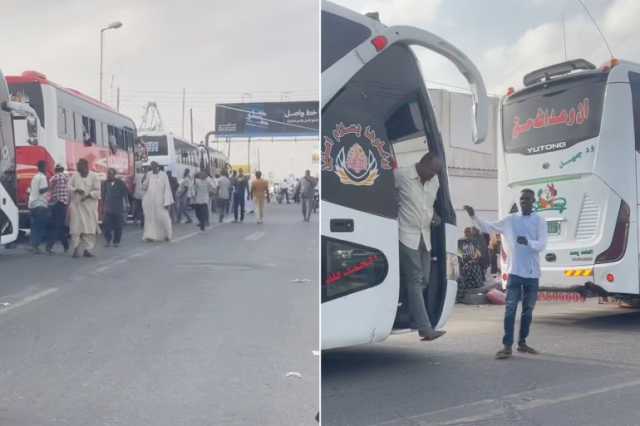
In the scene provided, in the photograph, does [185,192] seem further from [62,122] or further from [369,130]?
[369,130]

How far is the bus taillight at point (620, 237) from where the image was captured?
4.16 meters

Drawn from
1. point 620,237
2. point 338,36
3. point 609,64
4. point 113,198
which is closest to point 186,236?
point 113,198

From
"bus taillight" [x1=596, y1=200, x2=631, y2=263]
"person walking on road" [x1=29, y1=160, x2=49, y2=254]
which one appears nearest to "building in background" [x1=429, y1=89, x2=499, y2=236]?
"person walking on road" [x1=29, y1=160, x2=49, y2=254]

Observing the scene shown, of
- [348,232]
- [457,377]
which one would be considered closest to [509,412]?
[457,377]

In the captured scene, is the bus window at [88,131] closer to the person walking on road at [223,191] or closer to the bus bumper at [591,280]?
the person walking on road at [223,191]

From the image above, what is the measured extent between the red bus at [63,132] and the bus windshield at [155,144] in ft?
0.13

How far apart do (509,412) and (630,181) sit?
2089 millimetres

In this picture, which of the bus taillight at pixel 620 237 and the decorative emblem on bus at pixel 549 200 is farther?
the bus taillight at pixel 620 237

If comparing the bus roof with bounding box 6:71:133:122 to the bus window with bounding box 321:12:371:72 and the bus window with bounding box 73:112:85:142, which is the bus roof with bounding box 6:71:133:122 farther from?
the bus window with bounding box 321:12:371:72

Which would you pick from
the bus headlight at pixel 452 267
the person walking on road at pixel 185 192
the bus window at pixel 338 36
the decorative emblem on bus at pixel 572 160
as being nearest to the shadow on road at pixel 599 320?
the decorative emblem on bus at pixel 572 160

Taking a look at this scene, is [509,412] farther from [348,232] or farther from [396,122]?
[396,122]

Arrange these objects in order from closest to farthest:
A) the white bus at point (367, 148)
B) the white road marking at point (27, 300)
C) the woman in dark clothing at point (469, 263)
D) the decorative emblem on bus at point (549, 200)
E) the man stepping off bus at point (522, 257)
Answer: the white bus at point (367, 148) < the white road marking at point (27, 300) < the woman in dark clothing at point (469, 263) < the man stepping off bus at point (522, 257) < the decorative emblem on bus at point (549, 200)

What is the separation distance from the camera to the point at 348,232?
7.04 ft

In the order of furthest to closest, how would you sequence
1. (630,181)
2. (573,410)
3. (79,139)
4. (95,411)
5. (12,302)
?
(630,181), (573,410), (12,302), (79,139), (95,411)
